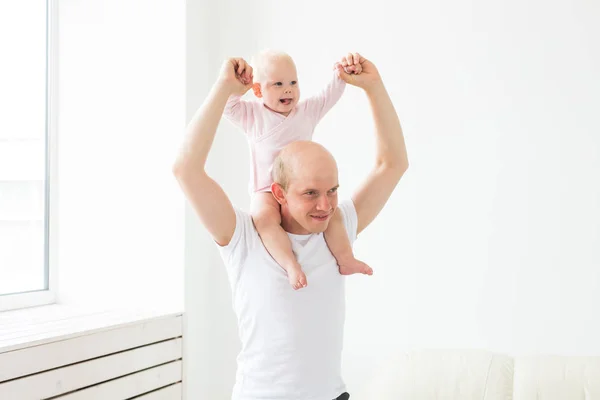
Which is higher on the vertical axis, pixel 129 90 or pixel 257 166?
pixel 129 90

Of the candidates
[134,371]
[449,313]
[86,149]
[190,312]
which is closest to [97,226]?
[86,149]

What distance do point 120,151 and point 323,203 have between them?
1.89m

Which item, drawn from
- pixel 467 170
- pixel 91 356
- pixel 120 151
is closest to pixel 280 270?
pixel 91 356

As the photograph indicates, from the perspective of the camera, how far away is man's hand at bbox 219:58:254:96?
4.50ft

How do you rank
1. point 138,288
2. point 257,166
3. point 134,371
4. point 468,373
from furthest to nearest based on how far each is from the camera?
point 138,288 → point 134,371 → point 468,373 → point 257,166

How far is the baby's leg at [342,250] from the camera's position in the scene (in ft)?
4.71

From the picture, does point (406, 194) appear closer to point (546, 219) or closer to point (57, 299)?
point (546, 219)

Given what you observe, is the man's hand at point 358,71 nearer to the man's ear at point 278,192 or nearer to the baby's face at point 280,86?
the baby's face at point 280,86

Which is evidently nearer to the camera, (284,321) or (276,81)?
(284,321)

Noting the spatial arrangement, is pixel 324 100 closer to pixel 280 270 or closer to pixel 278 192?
pixel 278 192

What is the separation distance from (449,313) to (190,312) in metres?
1.08

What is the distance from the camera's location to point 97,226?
10.2 ft

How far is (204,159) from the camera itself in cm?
137

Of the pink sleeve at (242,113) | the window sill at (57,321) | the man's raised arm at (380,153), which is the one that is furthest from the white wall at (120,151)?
the man's raised arm at (380,153)
